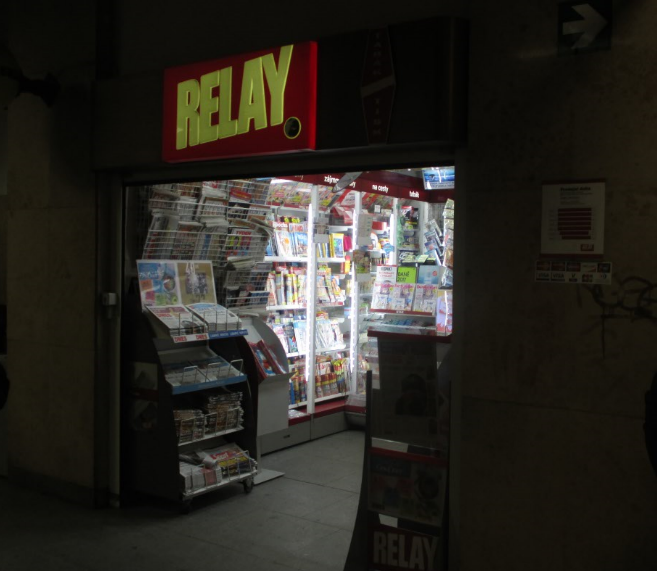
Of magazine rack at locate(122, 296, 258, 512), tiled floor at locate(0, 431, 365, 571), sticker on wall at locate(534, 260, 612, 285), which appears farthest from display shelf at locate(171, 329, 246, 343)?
sticker on wall at locate(534, 260, 612, 285)

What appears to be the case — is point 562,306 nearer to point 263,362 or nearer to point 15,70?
point 263,362

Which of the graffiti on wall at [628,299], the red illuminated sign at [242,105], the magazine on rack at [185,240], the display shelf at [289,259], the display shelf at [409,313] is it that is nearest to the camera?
the graffiti on wall at [628,299]

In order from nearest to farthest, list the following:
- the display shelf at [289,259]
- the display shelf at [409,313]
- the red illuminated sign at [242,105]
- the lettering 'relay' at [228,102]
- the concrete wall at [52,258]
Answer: the red illuminated sign at [242,105] → the lettering 'relay' at [228,102] → the concrete wall at [52,258] → the display shelf at [289,259] → the display shelf at [409,313]

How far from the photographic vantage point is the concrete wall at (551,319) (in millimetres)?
2814

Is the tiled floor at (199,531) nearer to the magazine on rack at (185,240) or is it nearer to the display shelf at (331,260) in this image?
the magazine on rack at (185,240)

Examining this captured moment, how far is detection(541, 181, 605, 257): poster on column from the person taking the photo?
9.46 feet

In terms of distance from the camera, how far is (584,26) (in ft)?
9.43

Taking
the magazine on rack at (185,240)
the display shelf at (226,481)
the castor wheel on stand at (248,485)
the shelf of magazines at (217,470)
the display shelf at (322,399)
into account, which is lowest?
the castor wheel on stand at (248,485)

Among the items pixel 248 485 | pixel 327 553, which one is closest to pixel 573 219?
pixel 327 553

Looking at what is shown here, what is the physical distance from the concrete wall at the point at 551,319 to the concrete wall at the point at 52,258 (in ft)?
9.31

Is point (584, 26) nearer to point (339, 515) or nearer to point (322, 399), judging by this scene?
point (339, 515)

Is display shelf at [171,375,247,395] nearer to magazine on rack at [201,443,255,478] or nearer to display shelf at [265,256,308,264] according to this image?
magazine on rack at [201,443,255,478]

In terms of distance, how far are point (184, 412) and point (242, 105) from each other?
216 cm

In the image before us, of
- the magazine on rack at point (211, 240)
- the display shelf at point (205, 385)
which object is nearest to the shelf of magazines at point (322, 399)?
the display shelf at point (205, 385)
